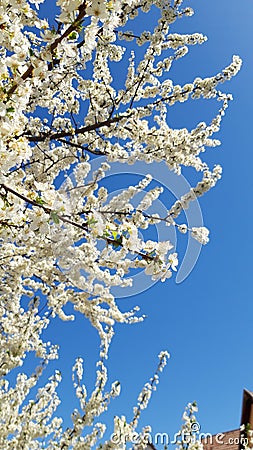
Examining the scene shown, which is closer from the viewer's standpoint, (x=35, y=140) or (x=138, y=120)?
(x=35, y=140)

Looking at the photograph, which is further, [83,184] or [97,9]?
[83,184]

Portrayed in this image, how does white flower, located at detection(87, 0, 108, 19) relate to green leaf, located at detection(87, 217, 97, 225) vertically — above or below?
above

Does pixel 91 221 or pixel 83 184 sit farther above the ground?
pixel 83 184

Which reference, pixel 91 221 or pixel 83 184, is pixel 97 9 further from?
pixel 83 184

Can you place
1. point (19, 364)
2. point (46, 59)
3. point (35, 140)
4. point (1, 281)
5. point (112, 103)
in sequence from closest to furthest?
1. point (46, 59)
2. point (35, 140)
3. point (112, 103)
4. point (1, 281)
5. point (19, 364)

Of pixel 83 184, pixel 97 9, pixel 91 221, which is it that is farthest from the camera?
pixel 83 184

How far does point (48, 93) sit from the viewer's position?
4.48m

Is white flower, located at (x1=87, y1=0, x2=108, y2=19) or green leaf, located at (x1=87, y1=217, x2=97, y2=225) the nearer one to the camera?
white flower, located at (x1=87, y1=0, x2=108, y2=19)

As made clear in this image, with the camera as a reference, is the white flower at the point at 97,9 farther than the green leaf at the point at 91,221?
No

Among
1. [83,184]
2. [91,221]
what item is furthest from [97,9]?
[83,184]

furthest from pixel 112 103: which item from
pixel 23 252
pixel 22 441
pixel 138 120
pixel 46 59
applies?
pixel 22 441

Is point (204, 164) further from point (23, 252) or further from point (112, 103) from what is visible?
point (23, 252)

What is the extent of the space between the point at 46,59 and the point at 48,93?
2.56 m

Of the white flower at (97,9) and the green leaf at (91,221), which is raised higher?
the white flower at (97,9)
